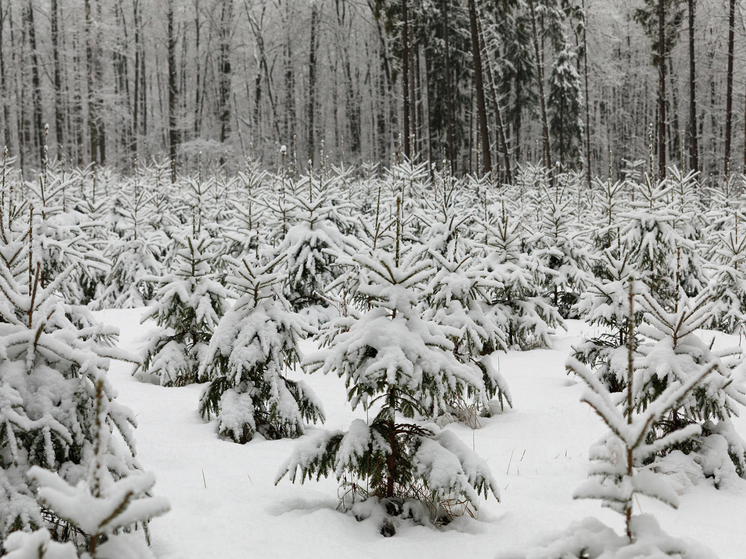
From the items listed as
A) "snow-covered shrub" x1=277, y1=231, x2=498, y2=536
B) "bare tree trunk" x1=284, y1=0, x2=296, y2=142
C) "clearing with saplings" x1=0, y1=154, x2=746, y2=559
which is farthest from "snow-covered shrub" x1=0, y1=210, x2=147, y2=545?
"bare tree trunk" x1=284, y1=0, x2=296, y2=142

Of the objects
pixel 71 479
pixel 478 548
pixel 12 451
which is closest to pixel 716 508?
pixel 478 548

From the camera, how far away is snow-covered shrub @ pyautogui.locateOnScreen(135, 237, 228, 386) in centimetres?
496

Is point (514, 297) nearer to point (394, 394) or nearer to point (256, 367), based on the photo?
point (256, 367)

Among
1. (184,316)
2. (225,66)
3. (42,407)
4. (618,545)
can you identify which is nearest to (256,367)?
(184,316)

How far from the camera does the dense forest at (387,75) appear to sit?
801 inches

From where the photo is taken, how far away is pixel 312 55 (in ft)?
99.5

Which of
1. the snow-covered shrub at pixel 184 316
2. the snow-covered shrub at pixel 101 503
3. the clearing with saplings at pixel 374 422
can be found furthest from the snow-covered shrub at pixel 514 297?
the snow-covered shrub at pixel 101 503

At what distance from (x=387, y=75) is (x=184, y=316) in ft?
99.9

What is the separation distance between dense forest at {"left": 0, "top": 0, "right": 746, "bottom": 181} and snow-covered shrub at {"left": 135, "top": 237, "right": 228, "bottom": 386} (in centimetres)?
1156

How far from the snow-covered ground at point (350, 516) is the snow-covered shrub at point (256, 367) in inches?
7.4

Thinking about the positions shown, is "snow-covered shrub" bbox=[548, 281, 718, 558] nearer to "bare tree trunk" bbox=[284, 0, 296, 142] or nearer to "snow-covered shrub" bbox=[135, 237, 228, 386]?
"snow-covered shrub" bbox=[135, 237, 228, 386]

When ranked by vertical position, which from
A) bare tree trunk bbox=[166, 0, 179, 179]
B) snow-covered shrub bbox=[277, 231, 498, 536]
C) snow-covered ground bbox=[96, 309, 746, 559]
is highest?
bare tree trunk bbox=[166, 0, 179, 179]

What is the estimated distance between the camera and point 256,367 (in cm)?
414

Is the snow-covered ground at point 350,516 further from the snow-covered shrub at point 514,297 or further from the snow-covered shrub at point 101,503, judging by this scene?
the snow-covered shrub at point 514,297
